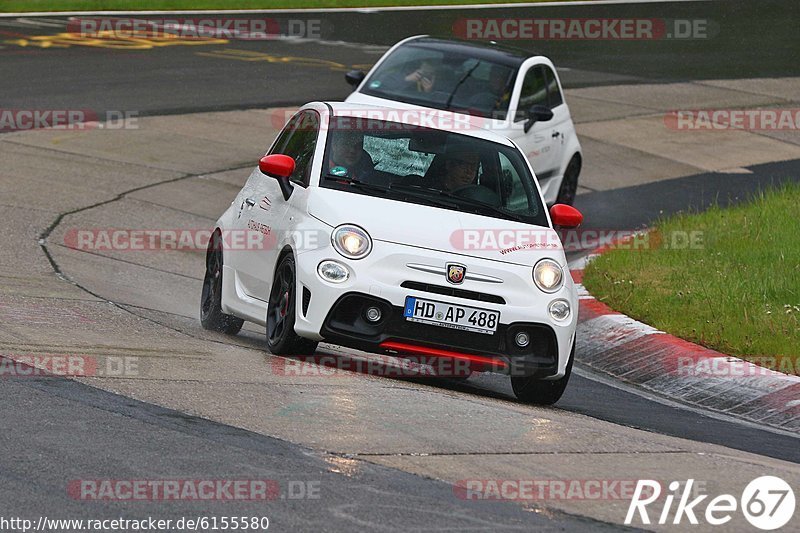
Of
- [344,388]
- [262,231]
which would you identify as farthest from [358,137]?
[344,388]

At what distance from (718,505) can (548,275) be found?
273 cm

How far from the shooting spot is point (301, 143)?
1017 cm

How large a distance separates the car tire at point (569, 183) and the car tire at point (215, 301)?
663cm

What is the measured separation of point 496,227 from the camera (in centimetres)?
924

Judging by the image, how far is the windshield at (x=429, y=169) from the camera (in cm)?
945

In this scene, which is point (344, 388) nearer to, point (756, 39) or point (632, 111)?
point (632, 111)
